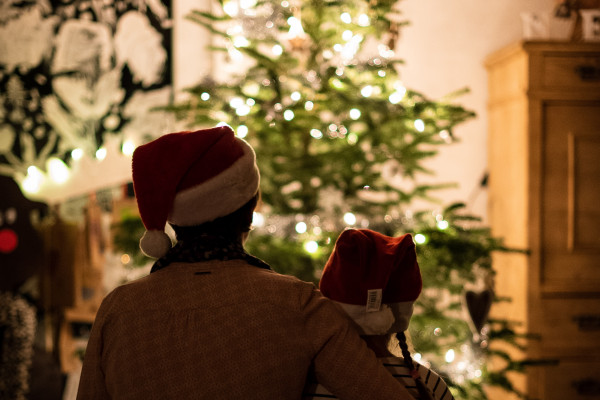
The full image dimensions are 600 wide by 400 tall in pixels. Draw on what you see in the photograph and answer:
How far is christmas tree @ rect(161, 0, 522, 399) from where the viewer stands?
7.00 ft

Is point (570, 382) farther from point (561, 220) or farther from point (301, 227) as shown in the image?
point (301, 227)

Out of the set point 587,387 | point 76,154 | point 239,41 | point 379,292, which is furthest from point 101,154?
point 587,387

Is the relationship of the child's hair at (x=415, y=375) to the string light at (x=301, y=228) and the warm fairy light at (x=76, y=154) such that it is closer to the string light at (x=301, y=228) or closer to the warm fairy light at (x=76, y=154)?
the string light at (x=301, y=228)

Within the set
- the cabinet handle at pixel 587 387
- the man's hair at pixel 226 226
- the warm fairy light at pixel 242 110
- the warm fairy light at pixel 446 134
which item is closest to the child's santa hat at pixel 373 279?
the man's hair at pixel 226 226

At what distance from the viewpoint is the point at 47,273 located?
2902mm

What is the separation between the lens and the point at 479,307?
2225 mm

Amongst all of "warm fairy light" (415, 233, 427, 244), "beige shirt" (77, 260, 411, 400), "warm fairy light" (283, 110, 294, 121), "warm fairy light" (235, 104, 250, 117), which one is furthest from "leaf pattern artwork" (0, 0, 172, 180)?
"beige shirt" (77, 260, 411, 400)

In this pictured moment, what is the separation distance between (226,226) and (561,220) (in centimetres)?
215

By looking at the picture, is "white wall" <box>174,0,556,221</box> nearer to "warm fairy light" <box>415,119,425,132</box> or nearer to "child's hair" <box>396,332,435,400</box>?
"warm fairy light" <box>415,119,425,132</box>

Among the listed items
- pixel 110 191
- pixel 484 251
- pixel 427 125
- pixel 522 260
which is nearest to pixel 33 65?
pixel 110 191

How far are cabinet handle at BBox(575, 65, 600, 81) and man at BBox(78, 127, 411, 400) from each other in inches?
86.7

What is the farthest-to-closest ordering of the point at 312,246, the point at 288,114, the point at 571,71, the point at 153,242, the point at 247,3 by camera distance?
1. the point at 571,71
2. the point at 247,3
3. the point at 288,114
4. the point at 312,246
5. the point at 153,242

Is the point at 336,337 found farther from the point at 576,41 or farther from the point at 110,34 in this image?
the point at 110,34

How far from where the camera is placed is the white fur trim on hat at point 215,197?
1.00 meters
